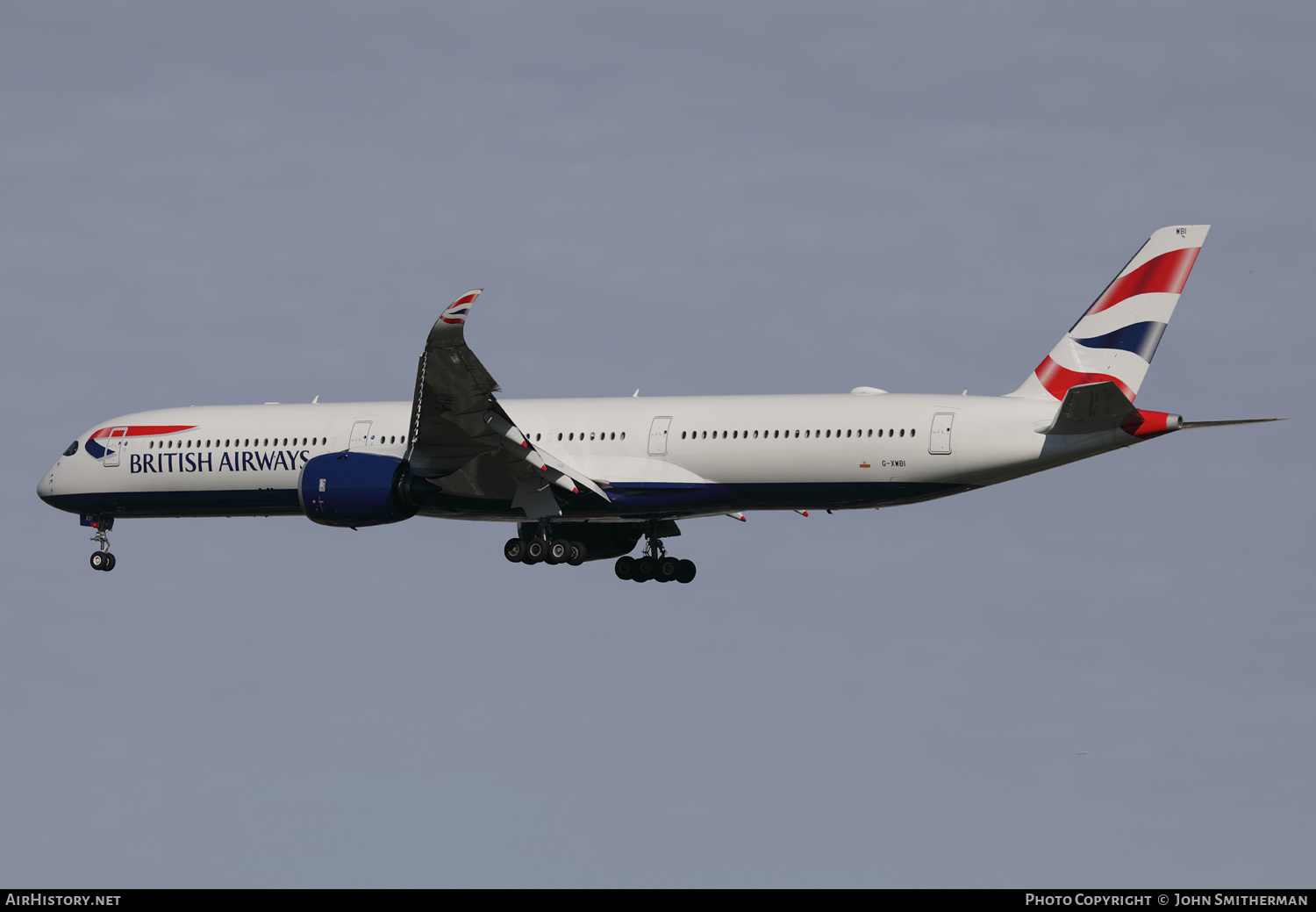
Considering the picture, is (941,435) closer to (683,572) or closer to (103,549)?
(683,572)

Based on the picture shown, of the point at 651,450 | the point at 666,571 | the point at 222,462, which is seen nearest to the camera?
the point at 651,450

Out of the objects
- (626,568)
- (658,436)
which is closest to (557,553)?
(626,568)

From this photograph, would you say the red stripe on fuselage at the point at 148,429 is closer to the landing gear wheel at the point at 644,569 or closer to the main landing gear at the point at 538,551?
the main landing gear at the point at 538,551

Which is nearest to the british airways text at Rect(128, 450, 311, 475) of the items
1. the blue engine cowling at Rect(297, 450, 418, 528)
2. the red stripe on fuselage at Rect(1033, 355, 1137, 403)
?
the blue engine cowling at Rect(297, 450, 418, 528)

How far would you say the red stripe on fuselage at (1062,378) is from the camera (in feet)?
133

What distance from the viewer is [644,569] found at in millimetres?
46875

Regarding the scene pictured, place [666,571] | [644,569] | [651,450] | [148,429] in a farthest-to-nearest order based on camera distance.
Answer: [148,429] → [644,569] → [666,571] → [651,450]

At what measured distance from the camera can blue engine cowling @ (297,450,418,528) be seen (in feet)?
139

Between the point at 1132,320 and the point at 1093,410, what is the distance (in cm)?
348

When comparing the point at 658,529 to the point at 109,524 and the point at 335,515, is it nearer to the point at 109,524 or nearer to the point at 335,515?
the point at 335,515

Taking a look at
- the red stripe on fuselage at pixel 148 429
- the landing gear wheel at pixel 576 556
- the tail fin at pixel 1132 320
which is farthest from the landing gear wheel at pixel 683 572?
the red stripe on fuselage at pixel 148 429

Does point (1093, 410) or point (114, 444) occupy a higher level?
point (114, 444)

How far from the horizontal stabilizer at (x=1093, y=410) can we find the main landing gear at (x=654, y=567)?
11.4 metres
